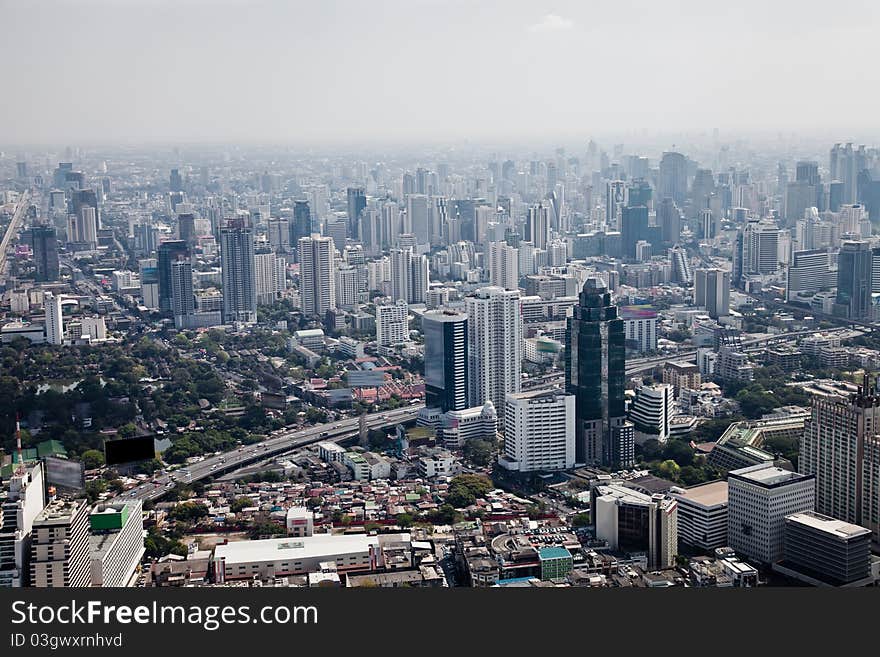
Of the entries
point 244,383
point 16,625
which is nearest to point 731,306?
point 244,383

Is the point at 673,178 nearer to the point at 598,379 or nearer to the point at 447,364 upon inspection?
the point at 447,364

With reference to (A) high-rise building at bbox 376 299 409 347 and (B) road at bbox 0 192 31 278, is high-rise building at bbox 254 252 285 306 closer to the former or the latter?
(A) high-rise building at bbox 376 299 409 347

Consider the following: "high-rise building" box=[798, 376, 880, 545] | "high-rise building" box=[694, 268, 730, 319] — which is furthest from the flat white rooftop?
"high-rise building" box=[694, 268, 730, 319]

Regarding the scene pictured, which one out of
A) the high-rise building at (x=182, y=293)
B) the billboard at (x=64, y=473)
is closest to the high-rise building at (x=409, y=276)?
the high-rise building at (x=182, y=293)

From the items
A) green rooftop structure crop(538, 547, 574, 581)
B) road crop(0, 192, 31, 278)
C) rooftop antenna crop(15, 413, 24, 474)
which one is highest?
road crop(0, 192, 31, 278)

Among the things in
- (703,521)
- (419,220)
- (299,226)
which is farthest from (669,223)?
(703,521)

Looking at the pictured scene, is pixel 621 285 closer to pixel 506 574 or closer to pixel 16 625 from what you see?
pixel 506 574

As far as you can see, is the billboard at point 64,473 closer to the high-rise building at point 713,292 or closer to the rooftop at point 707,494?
the rooftop at point 707,494
